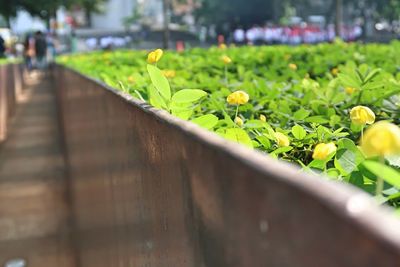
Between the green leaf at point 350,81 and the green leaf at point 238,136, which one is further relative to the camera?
the green leaf at point 350,81

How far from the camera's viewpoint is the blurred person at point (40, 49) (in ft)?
96.6

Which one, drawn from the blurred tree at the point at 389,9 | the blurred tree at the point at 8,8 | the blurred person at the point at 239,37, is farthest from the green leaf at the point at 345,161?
the blurred tree at the point at 389,9

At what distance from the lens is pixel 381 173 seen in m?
1.07

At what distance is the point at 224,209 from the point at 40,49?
2986cm

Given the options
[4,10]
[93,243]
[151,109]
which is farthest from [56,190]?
[4,10]

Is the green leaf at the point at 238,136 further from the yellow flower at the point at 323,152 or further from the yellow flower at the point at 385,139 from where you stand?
the yellow flower at the point at 385,139

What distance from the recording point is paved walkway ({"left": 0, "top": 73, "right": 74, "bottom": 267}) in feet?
23.1

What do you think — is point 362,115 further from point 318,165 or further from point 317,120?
point 317,120

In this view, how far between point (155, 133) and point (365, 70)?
1646mm

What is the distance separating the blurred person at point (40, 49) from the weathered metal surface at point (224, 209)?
2751 cm

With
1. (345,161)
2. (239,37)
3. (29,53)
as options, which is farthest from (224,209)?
(239,37)

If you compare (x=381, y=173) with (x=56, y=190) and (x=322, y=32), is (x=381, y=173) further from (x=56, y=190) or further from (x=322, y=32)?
(x=322, y=32)

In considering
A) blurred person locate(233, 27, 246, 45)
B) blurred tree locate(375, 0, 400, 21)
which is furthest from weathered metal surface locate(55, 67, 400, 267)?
blurred tree locate(375, 0, 400, 21)

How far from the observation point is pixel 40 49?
2998cm
